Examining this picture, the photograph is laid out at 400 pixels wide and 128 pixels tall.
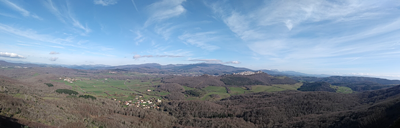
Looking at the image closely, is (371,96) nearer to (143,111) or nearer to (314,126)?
(314,126)

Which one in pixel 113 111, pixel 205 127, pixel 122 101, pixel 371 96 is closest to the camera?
pixel 205 127

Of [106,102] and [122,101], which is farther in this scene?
[122,101]

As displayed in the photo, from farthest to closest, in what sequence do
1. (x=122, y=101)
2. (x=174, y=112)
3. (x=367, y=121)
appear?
1. (x=122, y=101)
2. (x=174, y=112)
3. (x=367, y=121)

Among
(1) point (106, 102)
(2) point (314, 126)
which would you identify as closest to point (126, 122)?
(1) point (106, 102)

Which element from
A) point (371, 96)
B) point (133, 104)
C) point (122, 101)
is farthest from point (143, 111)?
point (371, 96)

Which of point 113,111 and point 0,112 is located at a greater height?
point 0,112

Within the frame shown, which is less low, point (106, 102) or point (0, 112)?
point (0, 112)

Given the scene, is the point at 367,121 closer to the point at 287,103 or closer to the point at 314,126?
the point at 314,126

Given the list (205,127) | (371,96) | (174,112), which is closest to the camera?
(205,127)

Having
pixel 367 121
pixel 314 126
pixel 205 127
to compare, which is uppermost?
pixel 367 121
